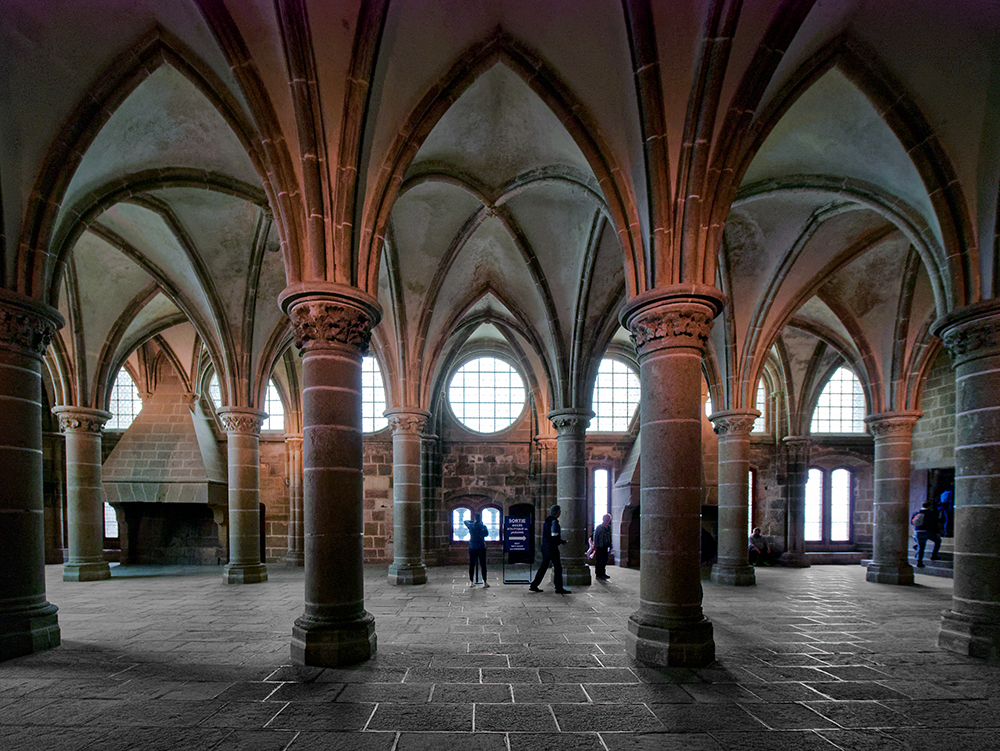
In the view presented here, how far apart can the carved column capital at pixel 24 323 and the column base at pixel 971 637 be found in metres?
10.2

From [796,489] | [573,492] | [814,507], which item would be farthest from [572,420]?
[814,507]

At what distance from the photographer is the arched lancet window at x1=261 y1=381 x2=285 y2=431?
61.3 ft

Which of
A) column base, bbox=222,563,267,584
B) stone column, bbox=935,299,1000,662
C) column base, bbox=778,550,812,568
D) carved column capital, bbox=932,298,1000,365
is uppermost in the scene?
carved column capital, bbox=932,298,1000,365

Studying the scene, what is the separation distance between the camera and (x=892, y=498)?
12.6 meters

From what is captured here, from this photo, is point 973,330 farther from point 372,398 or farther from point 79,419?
point 79,419

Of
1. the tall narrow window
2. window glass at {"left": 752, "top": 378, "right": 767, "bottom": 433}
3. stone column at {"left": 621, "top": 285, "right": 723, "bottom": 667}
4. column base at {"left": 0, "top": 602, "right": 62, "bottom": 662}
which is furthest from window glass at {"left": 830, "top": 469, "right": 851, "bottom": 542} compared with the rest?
column base at {"left": 0, "top": 602, "right": 62, "bottom": 662}

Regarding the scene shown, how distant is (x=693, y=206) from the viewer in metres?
6.15

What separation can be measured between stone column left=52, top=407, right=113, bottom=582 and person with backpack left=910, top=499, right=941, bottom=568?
1857cm

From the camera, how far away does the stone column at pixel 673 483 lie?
5867 mm

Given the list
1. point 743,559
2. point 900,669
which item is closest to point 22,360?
point 900,669

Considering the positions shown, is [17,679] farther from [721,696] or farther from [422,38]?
[422,38]

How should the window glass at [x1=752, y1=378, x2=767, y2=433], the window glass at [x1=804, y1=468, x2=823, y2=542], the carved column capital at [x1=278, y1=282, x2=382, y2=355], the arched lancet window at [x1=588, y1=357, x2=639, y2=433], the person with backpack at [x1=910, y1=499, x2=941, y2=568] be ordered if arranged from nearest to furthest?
1. the carved column capital at [x1=278, y1=282, x2=382, y2=355]
2. the person with backpack at [x1=910, y1=499, x2=941, y2=568]
3. the window glass at [x1=804, y1=468, x2=823, y2=542]
4. the arched lancet window at [x1=588, y1=357, x2=639, y2=433]
5. the window glass at [x1=752, y1=378, x2=767, y2=433]

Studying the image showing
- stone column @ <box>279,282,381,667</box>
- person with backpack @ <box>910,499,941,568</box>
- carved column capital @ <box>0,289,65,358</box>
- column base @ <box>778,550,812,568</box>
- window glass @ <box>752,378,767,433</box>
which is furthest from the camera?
window glass @ <box>752,378,767,433</box>

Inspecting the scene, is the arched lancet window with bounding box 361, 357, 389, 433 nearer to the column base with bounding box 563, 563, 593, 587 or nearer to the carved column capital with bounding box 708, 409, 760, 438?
A: the column base with bounding box 563, 563, 593, 587
